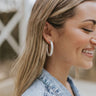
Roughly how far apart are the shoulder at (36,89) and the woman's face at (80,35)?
198mm

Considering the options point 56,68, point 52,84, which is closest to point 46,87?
point 52,84

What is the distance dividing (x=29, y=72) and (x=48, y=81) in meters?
0.11

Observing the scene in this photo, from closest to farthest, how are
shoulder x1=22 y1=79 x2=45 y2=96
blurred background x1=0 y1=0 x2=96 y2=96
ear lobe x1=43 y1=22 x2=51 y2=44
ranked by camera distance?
shoulder x1=22 y1=79 x2=45 y2=96
ear lobe x1=43 y1=22 x2=51 y2=44
blurred background x1=0 y1=0 x2=96 y2=96

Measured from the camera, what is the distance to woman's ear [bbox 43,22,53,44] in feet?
3.63

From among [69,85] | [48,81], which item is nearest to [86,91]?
[69,85]

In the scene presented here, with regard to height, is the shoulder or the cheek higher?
the cheek

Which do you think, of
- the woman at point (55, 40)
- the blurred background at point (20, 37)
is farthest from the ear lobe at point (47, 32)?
the blurred background at point (20, 37)

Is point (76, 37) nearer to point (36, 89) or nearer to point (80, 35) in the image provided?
point (80, 35)

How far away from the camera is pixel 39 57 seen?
3.61ft

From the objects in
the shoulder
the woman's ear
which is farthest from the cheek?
the shoulder

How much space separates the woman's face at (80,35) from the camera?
107cm

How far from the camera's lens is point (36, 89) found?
1.03 meters

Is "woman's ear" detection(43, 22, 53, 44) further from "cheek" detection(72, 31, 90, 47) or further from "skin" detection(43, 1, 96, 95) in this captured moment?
"cheek" detection(72, 31, 90, 47)

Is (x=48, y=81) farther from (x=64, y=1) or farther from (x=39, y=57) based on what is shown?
(x=64, y=1)
